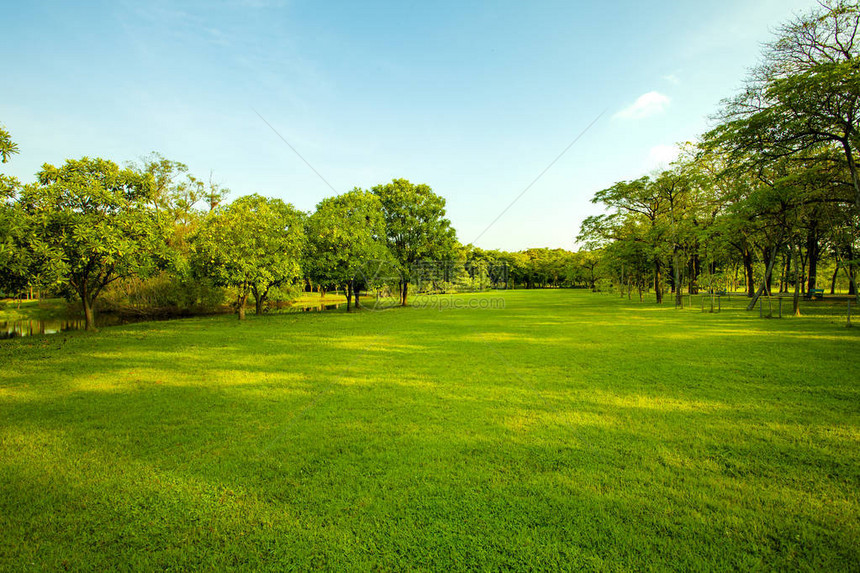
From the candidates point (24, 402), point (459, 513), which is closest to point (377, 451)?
point (459, 513)

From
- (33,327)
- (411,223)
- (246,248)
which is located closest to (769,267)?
(411,223)

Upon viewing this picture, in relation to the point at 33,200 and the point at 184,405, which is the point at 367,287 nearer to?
the point at 33,200

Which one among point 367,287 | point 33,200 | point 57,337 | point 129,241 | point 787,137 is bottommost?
point 57,337

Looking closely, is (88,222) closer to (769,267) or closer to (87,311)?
(87,311)

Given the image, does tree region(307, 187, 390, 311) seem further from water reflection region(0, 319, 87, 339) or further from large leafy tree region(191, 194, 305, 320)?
water reflection region(0, 319, 87, 339)

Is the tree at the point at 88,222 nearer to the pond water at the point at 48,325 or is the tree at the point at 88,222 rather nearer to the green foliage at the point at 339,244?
the pond water at the point at 48,325

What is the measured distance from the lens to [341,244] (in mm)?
26750

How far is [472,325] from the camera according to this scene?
19.8 metres

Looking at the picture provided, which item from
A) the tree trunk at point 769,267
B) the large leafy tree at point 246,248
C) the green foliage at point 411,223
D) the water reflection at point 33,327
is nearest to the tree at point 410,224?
the green foliage at point 411,223

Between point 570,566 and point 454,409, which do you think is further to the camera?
point 454,409

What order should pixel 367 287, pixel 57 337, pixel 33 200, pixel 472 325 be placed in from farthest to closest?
pixel 367 287
pixel 472 325
pixel 57 337
pixel 33 200

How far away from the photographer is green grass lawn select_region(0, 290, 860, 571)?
10.3 feet

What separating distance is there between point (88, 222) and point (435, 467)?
19339mm

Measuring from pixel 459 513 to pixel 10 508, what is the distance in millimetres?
4928
